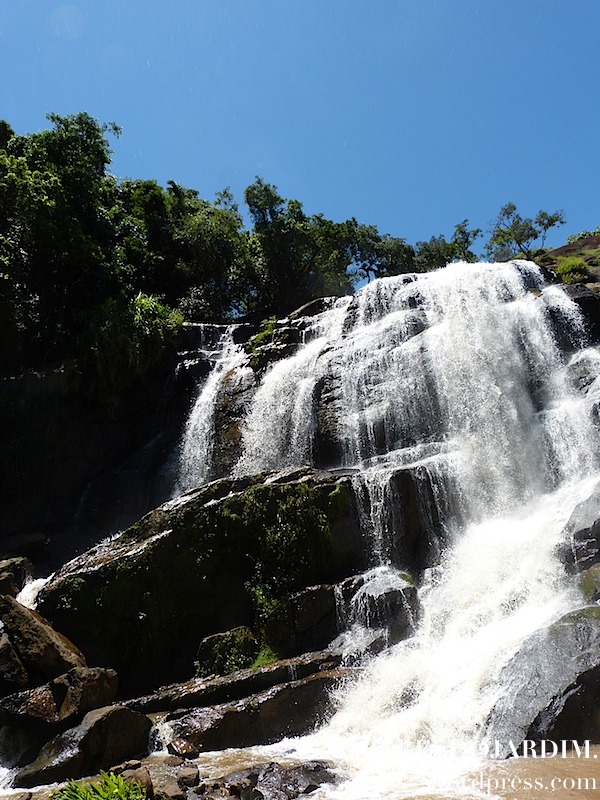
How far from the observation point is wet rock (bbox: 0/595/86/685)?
9211 mm

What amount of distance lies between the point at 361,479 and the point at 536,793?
7.25 m

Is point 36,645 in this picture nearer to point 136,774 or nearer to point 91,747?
point 91,747

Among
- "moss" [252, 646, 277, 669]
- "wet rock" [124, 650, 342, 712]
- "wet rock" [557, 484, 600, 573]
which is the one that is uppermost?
"wet rock" [557, 484, 600, 573]

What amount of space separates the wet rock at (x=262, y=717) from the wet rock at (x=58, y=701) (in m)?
1.18

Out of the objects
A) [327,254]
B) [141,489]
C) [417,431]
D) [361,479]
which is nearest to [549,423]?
[417,431]

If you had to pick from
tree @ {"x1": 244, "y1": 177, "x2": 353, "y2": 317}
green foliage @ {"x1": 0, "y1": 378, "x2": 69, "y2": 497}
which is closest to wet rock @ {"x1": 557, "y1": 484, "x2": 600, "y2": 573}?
green foliage @ {"x1": 0, "y1": 378, "x2": 69, "y2": 497}

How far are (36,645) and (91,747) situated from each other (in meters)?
2.60

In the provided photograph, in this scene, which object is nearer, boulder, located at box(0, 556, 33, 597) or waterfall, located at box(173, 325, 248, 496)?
boulder, located at box(0, 556, 33, 597)

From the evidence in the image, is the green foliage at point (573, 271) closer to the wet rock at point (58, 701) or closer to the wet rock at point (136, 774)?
the wet rock at point (58, 701)

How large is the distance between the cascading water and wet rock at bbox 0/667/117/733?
10.4ft

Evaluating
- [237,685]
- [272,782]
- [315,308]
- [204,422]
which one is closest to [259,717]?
[237,685]

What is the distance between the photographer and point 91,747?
24.3 feet

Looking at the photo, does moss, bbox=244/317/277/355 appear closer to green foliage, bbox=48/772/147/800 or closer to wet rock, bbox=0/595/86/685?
wet rock, bbox=0/595/86/685

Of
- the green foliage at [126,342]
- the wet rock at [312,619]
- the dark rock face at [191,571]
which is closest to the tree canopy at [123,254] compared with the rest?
the green foliage at [126,342]
